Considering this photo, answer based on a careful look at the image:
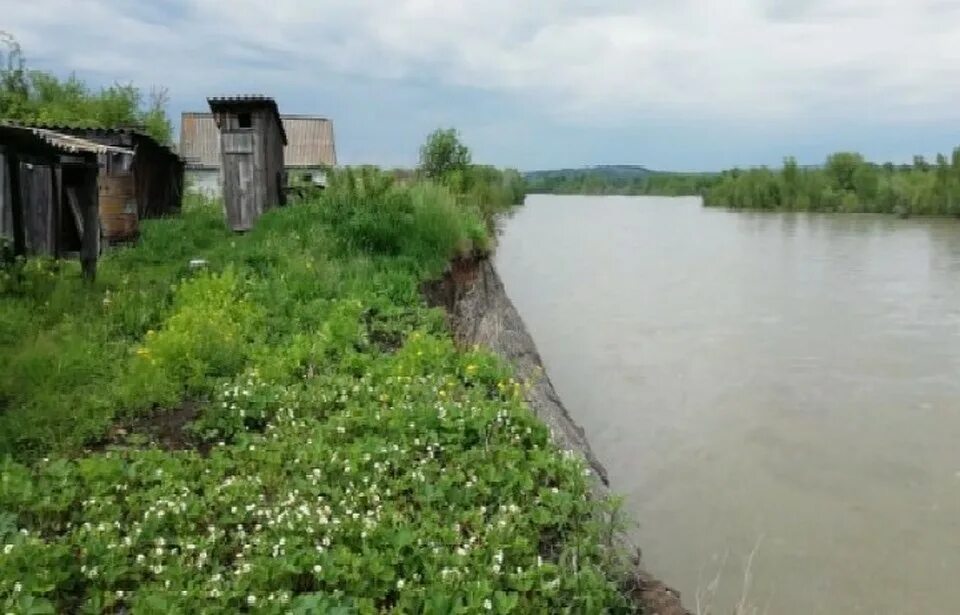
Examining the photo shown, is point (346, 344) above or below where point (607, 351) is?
above

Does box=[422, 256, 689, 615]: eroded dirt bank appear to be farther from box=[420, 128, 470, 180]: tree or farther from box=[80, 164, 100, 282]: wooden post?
box=[420, 128, 470, 180]: tree

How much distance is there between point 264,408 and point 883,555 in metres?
5.23

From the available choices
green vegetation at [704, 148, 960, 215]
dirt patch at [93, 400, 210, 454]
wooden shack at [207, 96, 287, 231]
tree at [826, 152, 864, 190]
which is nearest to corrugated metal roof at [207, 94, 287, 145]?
wooden shack at [207, 96, 287, 231]

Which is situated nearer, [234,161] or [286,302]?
[286,302]

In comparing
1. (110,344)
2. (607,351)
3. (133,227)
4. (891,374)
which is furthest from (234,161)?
(891,374)

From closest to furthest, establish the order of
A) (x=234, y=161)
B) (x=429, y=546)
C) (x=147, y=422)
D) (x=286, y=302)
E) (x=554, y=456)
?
1. (x=429, y=546)
2. (x=554, y=456)
3. (x=147, y=422)
4. (x=286, y=302)
5. (x=234, y=161)

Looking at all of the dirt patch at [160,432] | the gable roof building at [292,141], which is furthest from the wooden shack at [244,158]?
the gable roof building at [292,141]

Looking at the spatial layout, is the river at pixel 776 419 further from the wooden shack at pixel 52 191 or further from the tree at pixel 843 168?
the tree at pixel 843 168

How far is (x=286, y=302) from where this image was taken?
8609 millimetres

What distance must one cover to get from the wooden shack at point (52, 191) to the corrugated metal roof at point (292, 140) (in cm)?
1881

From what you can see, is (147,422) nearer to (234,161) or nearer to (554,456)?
(554,456)

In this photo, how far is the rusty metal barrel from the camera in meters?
13.5

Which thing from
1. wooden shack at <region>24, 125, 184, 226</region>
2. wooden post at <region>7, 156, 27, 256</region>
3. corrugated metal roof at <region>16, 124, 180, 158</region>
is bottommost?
wooden post at <region>7, 156, 27, 256</region>

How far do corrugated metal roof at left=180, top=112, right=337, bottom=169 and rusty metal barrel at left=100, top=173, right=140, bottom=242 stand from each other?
18.5 metres
